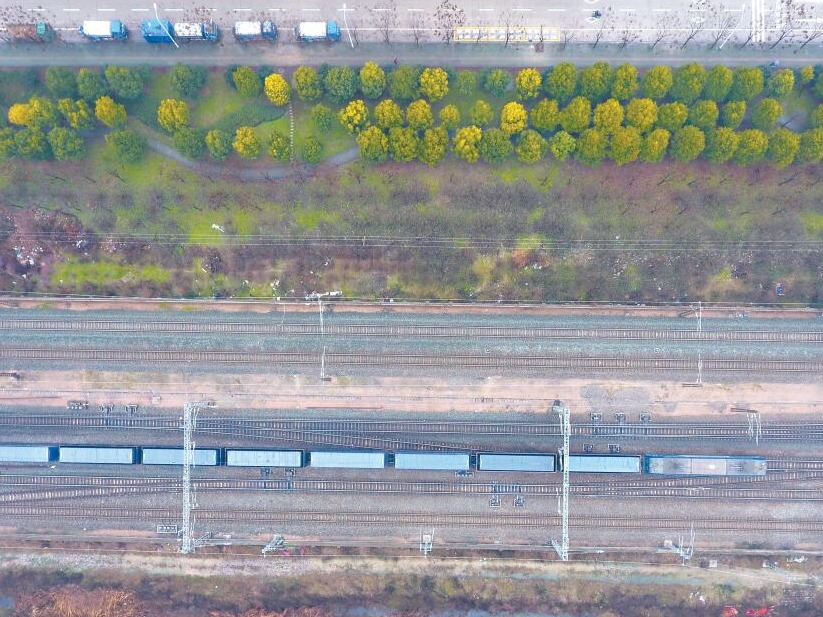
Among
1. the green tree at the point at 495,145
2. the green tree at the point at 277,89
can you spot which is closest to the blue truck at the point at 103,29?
the green tree at the point at 277,89

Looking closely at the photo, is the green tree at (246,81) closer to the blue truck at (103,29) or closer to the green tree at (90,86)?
the blue truck at (103,29)

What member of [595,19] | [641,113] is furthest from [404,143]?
[595,19]

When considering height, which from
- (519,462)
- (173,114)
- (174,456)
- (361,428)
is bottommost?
(519,462)

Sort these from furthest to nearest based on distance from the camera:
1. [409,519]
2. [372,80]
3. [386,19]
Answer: [409,519], [386,19], [372,80]

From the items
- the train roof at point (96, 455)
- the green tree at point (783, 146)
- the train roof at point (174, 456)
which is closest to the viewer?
the green tree at point (783, 146)

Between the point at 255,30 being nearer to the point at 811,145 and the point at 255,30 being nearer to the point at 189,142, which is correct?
the point at 189,142

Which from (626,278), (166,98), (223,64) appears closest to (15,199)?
(166,98)
